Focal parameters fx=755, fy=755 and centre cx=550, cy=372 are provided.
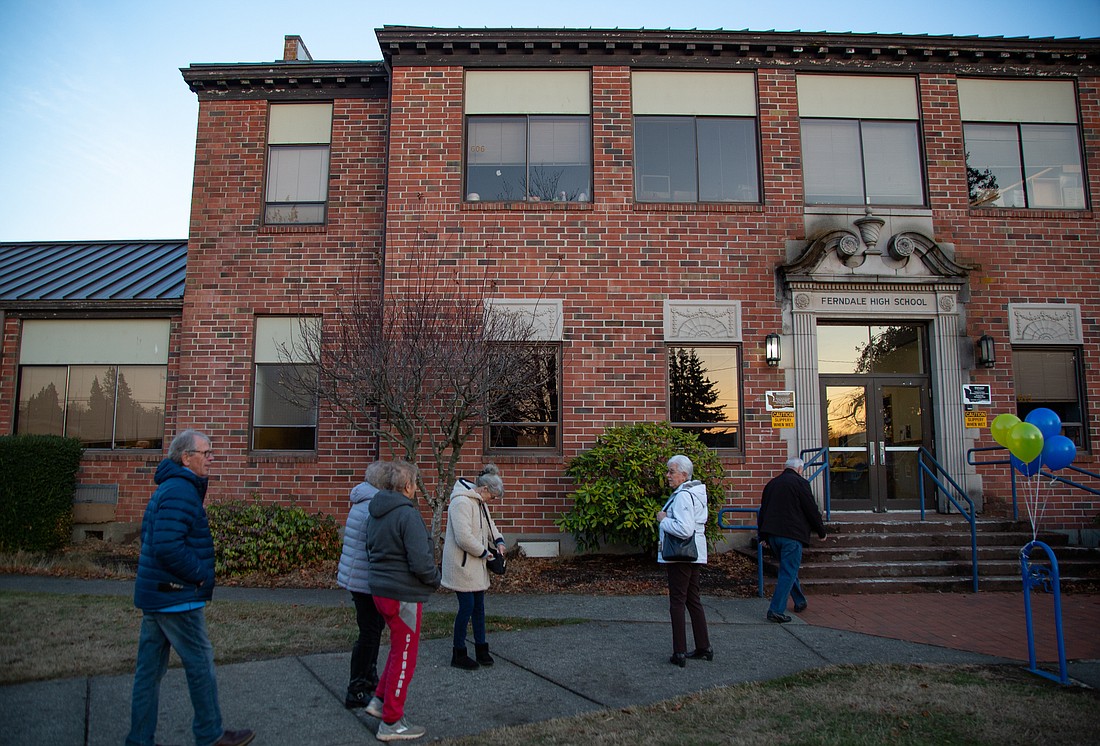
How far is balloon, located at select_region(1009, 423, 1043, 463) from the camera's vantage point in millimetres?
7078

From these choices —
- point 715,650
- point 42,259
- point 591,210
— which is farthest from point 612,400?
point 42,259

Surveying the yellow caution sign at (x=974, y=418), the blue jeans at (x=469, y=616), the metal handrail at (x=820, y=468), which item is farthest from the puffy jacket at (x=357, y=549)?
the yellow caution sign at (x=974, y=418)

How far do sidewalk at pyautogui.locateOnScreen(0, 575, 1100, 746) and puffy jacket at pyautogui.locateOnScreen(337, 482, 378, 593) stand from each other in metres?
0.87

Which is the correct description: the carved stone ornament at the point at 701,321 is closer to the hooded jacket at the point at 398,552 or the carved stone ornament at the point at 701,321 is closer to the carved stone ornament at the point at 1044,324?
the carved stone ornament at the point at 1044,324

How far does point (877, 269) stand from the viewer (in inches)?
466

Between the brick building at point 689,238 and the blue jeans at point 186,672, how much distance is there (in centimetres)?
701

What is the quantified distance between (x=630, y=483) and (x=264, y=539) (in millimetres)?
4962

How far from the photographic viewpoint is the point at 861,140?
488 inches

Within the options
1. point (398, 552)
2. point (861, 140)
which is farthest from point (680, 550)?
point (861, 140)

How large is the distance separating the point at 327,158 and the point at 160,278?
3774mm

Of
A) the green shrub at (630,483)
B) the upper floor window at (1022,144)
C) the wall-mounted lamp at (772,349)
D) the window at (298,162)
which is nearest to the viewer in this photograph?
the green shrub at (630,483)

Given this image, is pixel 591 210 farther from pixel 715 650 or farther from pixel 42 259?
pixel 42 259

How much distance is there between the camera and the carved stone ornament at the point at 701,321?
1167 cm

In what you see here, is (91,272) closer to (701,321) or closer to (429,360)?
(429,360)
